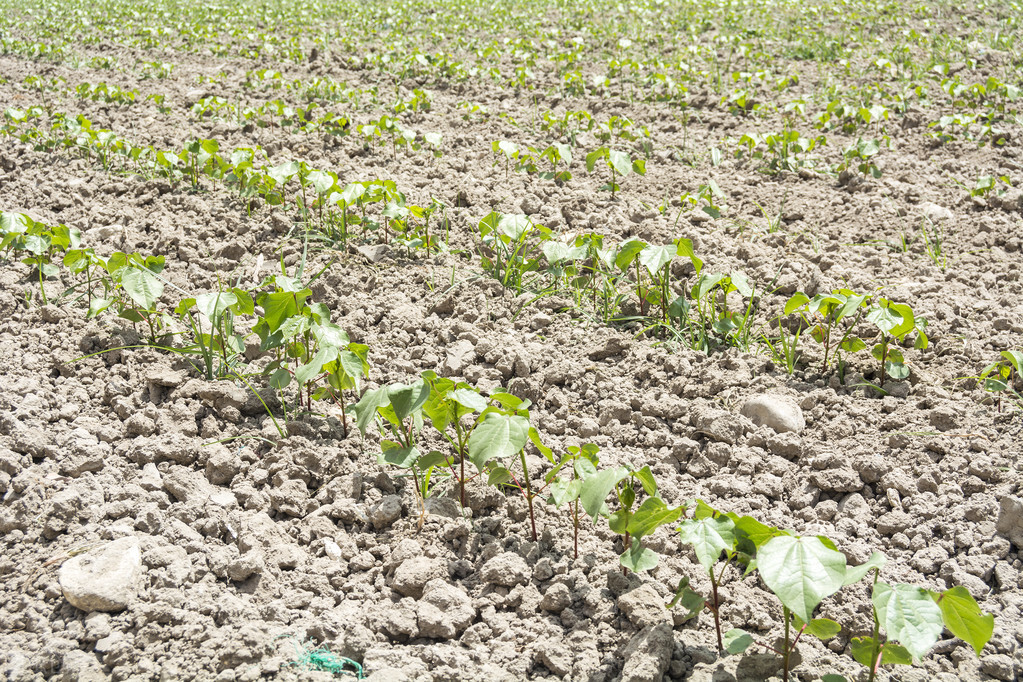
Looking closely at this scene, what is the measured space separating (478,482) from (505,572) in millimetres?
374

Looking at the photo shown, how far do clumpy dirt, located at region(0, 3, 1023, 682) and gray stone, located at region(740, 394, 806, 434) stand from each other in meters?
0.04

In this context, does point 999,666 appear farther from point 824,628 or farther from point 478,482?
point 478,482

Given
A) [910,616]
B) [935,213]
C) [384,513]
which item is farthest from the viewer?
[935,213]

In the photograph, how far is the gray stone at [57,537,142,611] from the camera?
6.14ft

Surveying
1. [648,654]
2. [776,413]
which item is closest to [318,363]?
[648,654]

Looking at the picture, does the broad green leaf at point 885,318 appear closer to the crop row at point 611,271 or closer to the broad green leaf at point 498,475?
the crop row at point 611,271

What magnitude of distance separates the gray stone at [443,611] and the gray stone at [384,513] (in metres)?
0.27

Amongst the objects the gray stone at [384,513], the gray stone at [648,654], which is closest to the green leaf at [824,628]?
the gray stone at [648,654]

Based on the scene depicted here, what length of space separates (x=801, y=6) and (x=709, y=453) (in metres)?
9.08

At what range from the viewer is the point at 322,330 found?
2383mm

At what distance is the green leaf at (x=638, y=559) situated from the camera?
6.02 feet

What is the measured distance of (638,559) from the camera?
185cm

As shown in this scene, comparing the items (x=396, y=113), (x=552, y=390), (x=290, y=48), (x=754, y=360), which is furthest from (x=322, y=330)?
(x=290, y=48)

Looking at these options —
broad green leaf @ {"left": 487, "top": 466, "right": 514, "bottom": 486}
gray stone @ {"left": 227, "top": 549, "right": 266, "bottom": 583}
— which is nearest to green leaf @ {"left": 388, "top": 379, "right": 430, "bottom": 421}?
broad green leaf @ {"left": 487, "top": 466, "right": 514, "bottom": 486}
